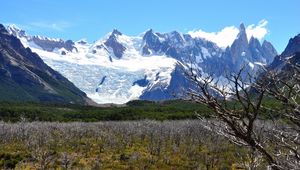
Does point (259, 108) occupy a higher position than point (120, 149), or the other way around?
point (259, 108)

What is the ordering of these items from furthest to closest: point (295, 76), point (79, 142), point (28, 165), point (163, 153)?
→ 1. point (79, 142)
2. point (163, 153)
3. point (28, 165)
4. point (295, 76)

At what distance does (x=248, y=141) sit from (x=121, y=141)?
143 m

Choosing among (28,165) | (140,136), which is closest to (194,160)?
(28,165)

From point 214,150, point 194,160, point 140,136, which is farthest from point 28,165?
point 140,136

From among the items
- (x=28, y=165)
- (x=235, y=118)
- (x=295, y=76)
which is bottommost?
(x=28, y=165)

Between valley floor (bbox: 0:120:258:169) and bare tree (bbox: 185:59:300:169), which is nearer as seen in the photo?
bare tree (bbox: 185:59:300:169)

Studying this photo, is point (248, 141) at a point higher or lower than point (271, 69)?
lower

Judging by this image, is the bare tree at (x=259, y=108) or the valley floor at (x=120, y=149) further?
the valley floor at (x=120, y=149)

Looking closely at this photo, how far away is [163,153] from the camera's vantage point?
420 ft

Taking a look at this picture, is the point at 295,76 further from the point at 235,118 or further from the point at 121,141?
the point at 121,141

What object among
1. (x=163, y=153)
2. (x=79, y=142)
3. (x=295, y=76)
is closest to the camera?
(x=295, y=76)

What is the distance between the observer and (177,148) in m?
134

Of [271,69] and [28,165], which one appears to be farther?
[28,165]

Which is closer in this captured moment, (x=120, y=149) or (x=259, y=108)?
(x=259, y=108)
